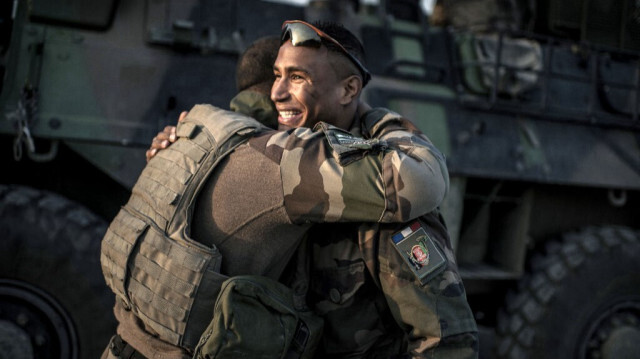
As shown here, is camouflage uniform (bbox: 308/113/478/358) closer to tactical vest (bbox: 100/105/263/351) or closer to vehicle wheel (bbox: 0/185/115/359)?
tactical vest (bbox: 100/105/263/351)

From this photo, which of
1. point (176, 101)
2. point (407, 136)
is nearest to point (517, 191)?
point (176, 101)

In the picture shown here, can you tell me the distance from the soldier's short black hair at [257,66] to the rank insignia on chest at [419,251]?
0.89 m

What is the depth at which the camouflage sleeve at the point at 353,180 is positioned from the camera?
1.36m

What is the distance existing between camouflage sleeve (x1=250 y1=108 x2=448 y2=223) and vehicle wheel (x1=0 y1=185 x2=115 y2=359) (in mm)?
1575

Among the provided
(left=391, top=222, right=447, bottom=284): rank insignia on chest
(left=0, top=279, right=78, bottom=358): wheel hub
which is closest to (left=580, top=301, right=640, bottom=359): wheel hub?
(left=391, top=222, right=447, bottom=284): rank insignia on chest

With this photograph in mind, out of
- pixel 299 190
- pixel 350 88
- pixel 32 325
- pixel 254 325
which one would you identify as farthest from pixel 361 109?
pixel 32 325

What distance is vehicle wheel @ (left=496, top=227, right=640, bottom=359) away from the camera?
3.39 metres

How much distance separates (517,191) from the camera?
3.79 m

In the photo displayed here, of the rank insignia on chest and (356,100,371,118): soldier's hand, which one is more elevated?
(356,100,371,118): soldier's hand

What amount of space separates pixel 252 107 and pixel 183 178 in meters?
0.53

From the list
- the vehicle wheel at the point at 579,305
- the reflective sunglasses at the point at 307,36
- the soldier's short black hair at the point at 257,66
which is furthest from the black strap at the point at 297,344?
the vehicle wheel at the point at 579,305

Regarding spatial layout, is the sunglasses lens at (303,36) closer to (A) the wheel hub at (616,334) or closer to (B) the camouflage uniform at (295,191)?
(B) the camouflage uniform at (295,191)

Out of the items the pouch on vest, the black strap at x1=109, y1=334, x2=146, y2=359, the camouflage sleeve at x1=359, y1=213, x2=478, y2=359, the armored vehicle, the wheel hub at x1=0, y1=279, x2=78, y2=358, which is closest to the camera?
the pouch on vest

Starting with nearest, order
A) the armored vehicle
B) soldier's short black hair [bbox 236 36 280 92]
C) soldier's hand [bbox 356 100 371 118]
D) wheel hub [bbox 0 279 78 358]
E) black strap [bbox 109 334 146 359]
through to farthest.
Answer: black strap [bbox 109 334 146 359] < soldier's hand [bbox 356 100 371 118] < soldier's short black hair [bbox 236 36 280 92] < wheel hub [bbox 0 279 78 358] < the armored vehicle
